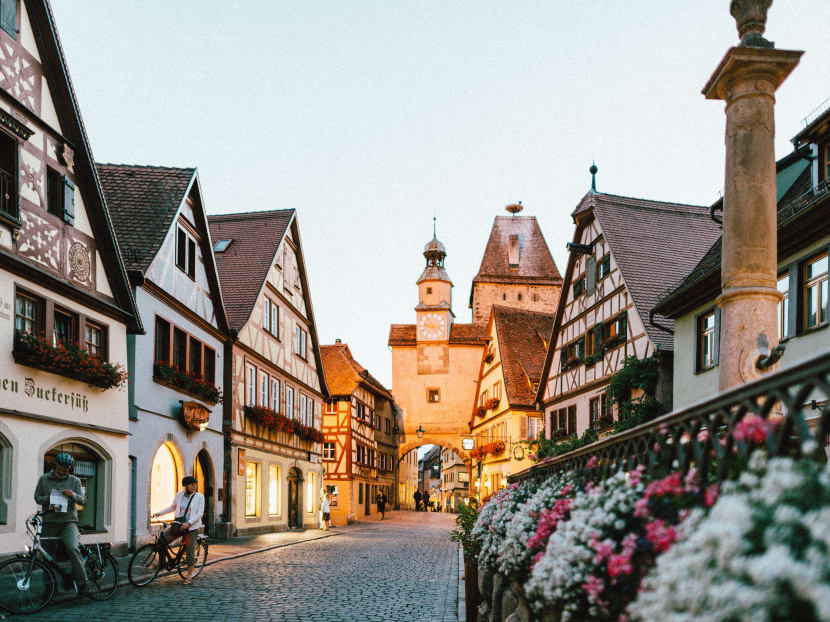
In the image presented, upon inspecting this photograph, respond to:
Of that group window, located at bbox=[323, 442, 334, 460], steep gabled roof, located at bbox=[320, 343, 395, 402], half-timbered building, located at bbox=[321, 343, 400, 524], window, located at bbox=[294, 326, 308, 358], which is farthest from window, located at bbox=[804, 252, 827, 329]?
window, located at bbox=[323, 442, 334, 460]

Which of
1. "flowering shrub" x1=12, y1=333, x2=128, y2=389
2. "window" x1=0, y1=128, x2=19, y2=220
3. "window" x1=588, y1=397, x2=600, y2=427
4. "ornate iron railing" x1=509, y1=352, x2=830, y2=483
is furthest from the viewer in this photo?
"window" x1=588, y1=397, x2=600, y2=427

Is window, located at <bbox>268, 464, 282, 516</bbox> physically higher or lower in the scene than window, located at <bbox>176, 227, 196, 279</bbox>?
lower

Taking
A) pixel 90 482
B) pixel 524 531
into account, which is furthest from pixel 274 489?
pixel 524 531

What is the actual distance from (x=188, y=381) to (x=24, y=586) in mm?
10945

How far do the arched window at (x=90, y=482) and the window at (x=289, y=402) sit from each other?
13.9m

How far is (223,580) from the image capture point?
42.5 ft

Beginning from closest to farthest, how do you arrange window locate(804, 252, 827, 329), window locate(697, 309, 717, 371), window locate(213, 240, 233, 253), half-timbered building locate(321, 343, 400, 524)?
1. window locate(804, 252, 827, 329)
2. window locate(697, 309, 717, 371)
3. window locate(213, 240, 233, 253)
4. half-timbered building locate(321, 343, 400, 524)

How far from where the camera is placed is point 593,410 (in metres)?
27.8

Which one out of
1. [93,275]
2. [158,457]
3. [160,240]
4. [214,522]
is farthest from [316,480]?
[93,275]

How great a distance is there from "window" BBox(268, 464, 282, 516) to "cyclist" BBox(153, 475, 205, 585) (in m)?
15.4

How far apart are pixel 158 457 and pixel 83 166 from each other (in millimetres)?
6979

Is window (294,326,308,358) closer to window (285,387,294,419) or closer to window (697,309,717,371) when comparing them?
window (285,387,294,419)

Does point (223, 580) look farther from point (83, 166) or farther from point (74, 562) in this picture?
point (83, 166)

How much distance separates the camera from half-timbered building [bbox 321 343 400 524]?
4456 cm
